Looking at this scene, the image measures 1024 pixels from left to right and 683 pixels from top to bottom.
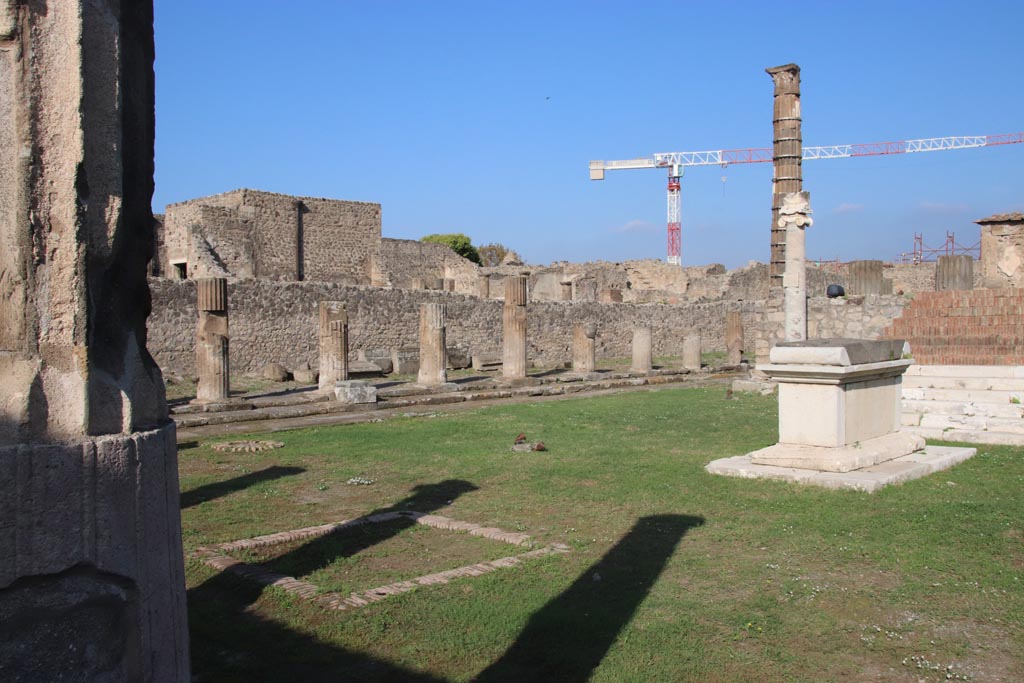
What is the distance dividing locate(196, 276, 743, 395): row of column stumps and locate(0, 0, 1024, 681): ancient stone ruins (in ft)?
0.15

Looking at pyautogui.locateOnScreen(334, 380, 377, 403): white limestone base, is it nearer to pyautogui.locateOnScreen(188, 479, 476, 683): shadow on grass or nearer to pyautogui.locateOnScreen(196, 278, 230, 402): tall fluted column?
pyautogui.locateOnScreen(196, 278, 230, 402): tall fluted column

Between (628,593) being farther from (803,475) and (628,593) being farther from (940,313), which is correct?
(940,313)

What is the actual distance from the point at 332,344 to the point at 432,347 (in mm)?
2282

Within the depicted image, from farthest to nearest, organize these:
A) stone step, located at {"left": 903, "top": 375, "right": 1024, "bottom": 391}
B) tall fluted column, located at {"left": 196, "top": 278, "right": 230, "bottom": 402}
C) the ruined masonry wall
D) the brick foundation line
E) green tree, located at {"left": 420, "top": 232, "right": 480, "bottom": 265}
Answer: green tree, located at {"left": 420, "top": 232, "right": 480, "bottom": 265}, the ruined masonry wall, tall fluted column, located at {"left": 196, "top": 278, "right": 230, "bottom": 402}, stone step, located at {"left": 903, "top": 375, "right": 1024, "bottom": 391}, the brick foundation line

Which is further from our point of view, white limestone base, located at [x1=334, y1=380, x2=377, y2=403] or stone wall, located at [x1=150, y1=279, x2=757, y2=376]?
stone wall, located at [x1=150, y1=279, x2=757, y2=376]

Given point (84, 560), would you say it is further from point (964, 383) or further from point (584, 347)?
point (584, 347)

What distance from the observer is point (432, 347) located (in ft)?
59.4

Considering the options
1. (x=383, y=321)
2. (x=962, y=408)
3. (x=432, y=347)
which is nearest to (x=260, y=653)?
(x=962, y=408)

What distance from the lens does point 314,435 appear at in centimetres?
1130

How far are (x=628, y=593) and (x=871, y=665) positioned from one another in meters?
1.31

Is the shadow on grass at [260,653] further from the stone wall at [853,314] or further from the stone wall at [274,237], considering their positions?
the stone wall at [274,237]

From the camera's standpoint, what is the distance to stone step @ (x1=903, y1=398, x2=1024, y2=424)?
9.51 meters

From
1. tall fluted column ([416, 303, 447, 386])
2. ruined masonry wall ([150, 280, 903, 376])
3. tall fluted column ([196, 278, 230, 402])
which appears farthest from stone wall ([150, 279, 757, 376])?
tall fluted column ([416, 303, 447, 386])

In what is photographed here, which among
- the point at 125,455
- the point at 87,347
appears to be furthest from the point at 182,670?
the point at 87,347
